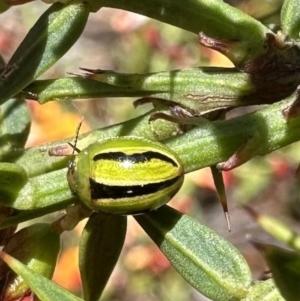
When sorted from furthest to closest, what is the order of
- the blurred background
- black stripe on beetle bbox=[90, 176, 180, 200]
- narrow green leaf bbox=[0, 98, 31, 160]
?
1. the blurred background
2. narrow green leaf bbox=[0, 98, 31, 160]
3. black stripe on beetle bbox=[90, 176, 180, 200]

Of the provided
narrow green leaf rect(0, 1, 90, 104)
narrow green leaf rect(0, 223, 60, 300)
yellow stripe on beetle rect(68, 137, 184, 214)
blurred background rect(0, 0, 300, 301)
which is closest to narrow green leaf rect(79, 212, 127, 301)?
narrow green leaf rect(0, 223, 60, 300)

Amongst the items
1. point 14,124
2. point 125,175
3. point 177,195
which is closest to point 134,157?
point 125,175

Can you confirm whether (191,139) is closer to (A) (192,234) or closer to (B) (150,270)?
(A) (192,234)

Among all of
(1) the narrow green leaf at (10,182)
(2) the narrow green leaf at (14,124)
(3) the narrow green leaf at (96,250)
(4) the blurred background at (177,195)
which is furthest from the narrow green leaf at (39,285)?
(4) the blurred background at (177,195)

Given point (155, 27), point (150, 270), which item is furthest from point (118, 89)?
point (155, 27)

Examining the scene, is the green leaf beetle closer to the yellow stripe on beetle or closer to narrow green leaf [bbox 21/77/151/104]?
the yellow stripe on beetle

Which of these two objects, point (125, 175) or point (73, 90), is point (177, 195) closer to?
point (73, 90)
